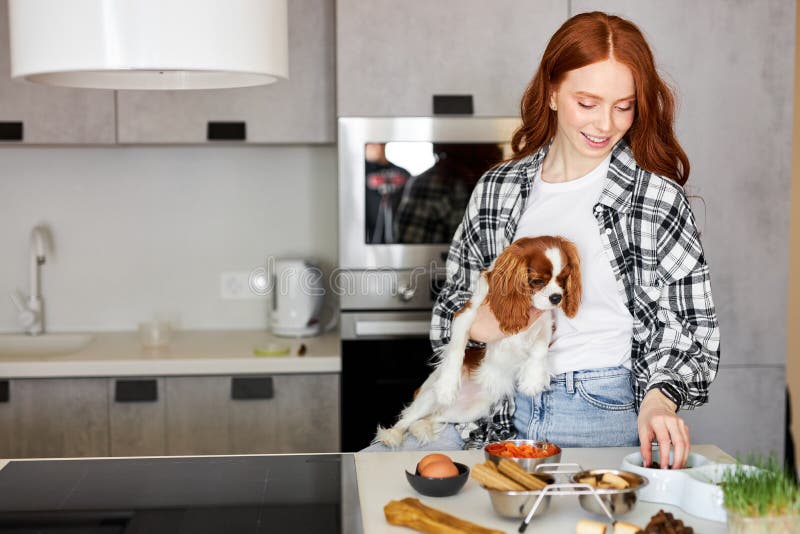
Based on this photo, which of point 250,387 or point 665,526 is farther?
point 250,387

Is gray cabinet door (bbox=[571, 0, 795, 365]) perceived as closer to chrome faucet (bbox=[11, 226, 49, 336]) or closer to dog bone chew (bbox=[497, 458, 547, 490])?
dog bone chew (bbox=[497, 458, 547, 490])

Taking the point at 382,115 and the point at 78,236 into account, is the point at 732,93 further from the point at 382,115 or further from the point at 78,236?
the point at 78,236

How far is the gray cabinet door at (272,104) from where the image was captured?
2.86 meters

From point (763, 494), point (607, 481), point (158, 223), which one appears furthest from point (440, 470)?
point (158, 223)

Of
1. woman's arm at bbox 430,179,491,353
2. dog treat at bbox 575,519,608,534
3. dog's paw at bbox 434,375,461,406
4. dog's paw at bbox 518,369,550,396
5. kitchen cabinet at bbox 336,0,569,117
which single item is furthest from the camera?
kitchen cabinet at bbox 336,0,569,117

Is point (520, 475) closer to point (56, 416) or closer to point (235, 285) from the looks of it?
point (56, 416)

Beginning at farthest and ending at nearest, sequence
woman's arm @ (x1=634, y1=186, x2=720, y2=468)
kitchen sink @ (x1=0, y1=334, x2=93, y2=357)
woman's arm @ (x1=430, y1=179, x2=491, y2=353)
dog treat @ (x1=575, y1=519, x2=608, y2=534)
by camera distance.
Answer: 1. kitchen sink @ (x1=0, y1=334, x2=93, y2=357)
2. woman's arm @ (x1=430, y1=179, x2=491, y2=353)
3. woman's arm @ (x1=634, y1=186, x2=720, y2=468)
4. dog treat @ (x1=575, y1=519, x2=608, y2=534)

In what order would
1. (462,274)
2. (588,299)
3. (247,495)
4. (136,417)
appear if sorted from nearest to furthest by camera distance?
(247,495) → (588,299) → (462,274) → (136,417)

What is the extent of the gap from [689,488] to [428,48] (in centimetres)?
171

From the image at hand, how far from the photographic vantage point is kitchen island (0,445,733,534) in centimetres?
131

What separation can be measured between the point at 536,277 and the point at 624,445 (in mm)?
411

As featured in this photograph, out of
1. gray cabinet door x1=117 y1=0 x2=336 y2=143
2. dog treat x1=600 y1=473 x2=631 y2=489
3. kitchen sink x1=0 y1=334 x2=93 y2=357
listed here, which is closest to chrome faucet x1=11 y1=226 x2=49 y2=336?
kitchen sink x1=0 y1=334 x2=93 y2=357

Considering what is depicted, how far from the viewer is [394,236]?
2732 mm

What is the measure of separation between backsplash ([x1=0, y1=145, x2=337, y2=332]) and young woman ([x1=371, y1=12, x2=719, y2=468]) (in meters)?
1.55
